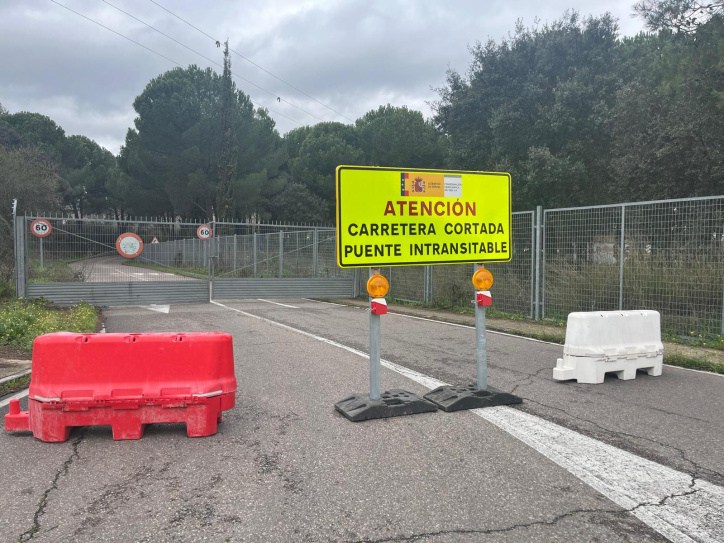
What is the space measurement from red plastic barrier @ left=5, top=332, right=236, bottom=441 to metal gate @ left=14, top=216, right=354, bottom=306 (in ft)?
39.4

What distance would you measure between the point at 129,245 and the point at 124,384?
12883mm

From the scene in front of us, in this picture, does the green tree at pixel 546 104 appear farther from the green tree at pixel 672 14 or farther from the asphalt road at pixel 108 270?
the asphalt road at pixel 108 270

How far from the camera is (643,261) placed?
998cm

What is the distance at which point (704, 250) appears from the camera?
8984 mm

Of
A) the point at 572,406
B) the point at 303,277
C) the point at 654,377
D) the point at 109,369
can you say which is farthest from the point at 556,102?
the point at 109,369

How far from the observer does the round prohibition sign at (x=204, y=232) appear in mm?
17719

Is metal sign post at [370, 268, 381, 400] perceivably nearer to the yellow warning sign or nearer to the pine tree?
the yellow warning sign

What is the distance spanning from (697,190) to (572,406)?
639 inches

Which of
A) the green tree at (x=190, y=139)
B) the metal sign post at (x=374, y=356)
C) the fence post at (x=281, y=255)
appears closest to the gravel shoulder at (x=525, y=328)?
the fence post at (x=281, y=255)

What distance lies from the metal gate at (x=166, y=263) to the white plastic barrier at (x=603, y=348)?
13.3m

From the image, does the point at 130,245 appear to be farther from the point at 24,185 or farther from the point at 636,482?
the point at 24,185

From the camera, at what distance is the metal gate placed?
15070 millimetres

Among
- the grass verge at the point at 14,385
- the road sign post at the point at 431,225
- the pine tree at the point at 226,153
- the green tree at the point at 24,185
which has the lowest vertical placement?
the grass verge at the point at 14,385

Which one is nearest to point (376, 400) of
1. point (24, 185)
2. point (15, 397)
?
point (15, 397)
